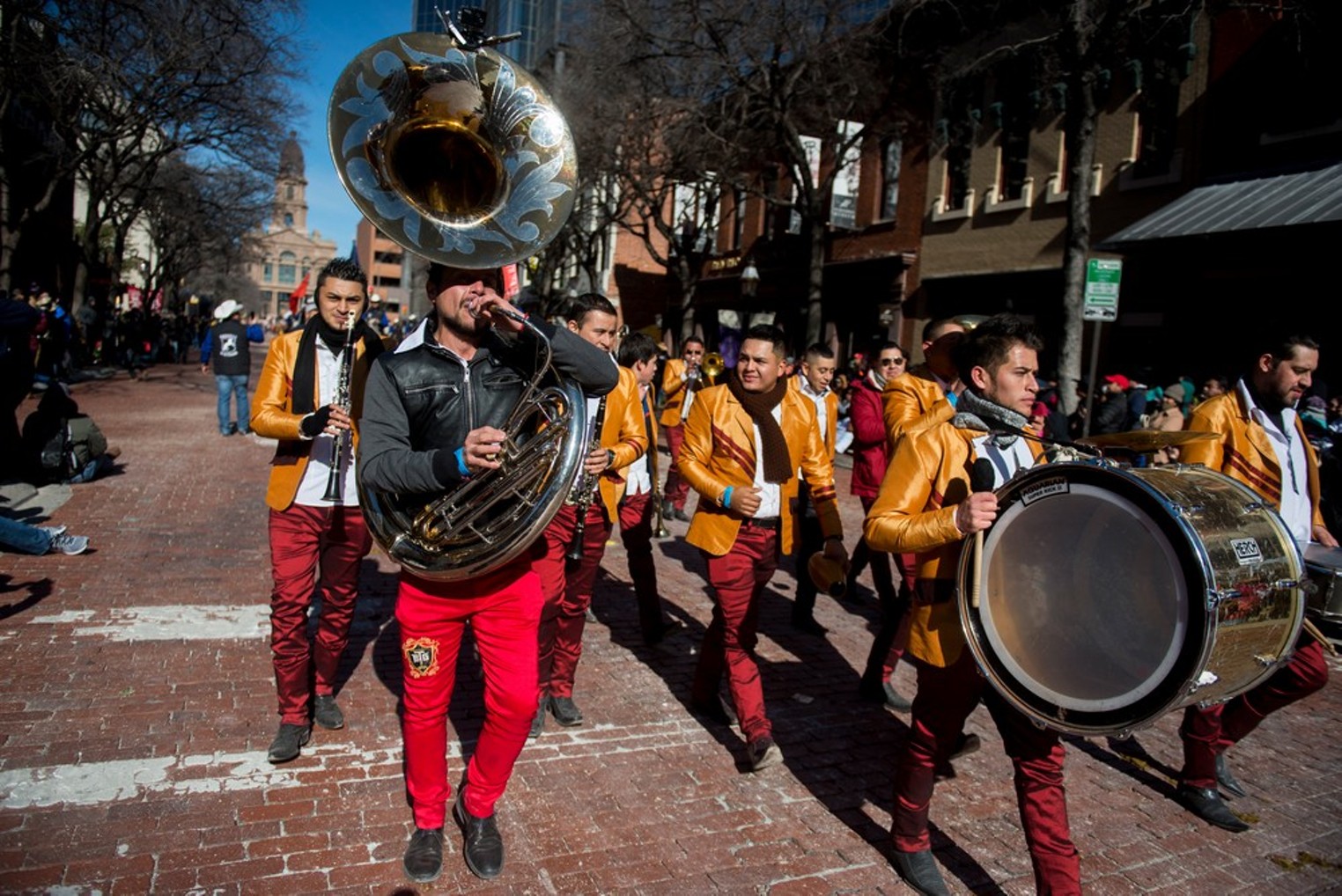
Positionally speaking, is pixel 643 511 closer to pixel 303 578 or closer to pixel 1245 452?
pixel 303 578

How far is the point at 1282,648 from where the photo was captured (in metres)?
2.79

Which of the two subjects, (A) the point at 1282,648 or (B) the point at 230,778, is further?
(B) the point at 230,778

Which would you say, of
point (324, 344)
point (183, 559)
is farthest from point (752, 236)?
point (324, 344)

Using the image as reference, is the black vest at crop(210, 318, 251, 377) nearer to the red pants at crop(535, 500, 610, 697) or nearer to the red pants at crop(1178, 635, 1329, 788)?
the red pants at crop(535, 500, 610, 697)

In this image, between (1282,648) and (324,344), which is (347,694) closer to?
(324,344)

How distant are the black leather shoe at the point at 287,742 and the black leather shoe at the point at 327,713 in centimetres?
21

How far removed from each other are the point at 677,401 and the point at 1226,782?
5197 mm

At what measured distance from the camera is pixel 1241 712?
4.08m

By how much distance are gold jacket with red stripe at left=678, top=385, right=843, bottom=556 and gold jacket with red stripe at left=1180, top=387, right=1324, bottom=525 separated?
1.62 m

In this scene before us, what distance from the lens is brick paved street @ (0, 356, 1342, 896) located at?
3.23 meters

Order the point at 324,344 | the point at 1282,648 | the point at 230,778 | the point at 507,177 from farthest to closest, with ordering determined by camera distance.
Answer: the point at 324,344
the point at 230,778
the point at 507,177
the point at 1282,648

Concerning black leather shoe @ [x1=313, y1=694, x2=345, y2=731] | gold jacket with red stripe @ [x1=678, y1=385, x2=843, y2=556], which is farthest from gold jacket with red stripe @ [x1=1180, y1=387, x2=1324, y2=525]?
black leather shoe @ [x1=313, y1=694, x2=345, y2=731]

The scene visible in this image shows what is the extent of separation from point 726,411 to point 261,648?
3.03 meters

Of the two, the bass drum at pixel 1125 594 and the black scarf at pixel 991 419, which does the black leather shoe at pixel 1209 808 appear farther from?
the black scarf at pixel 991 419
